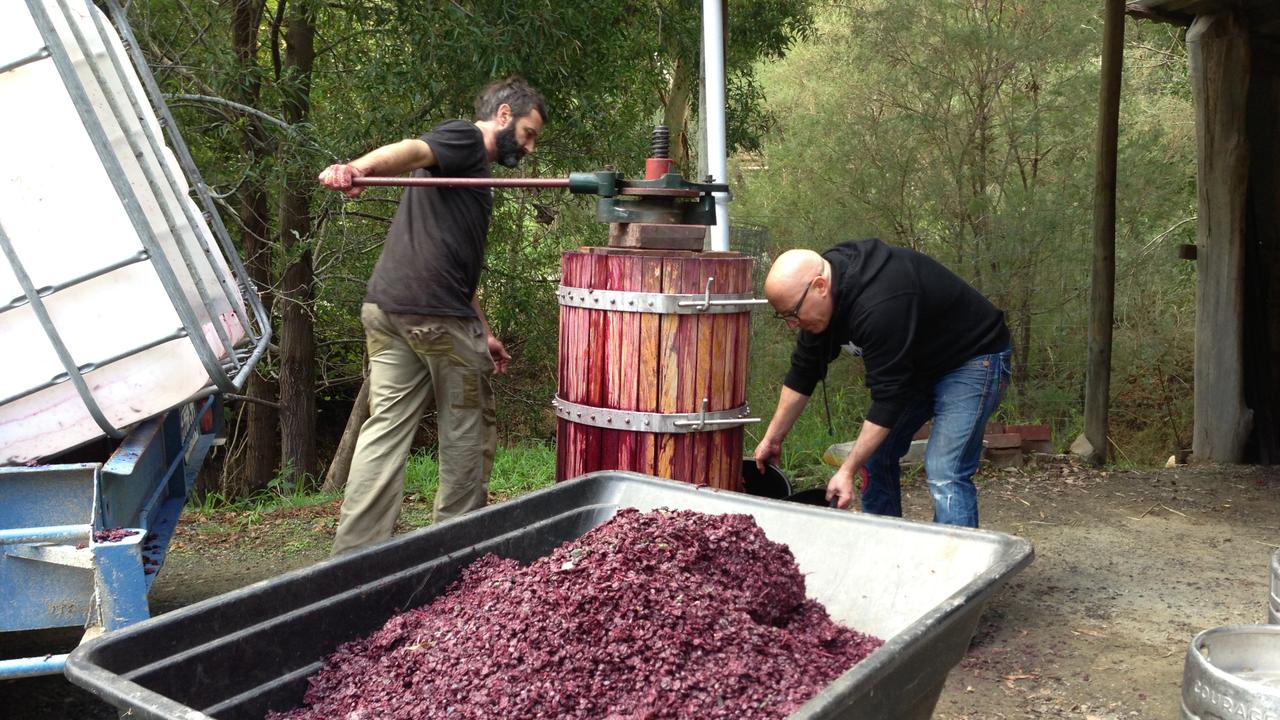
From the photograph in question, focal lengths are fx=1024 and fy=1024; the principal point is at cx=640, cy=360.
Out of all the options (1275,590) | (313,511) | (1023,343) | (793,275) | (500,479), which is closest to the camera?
(1275,590)

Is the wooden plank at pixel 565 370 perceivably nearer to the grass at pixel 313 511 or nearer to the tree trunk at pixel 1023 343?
the grass at pixel 313 511

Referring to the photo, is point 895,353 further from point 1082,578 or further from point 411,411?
→ point 1082,578

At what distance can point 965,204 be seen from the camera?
1057 cm

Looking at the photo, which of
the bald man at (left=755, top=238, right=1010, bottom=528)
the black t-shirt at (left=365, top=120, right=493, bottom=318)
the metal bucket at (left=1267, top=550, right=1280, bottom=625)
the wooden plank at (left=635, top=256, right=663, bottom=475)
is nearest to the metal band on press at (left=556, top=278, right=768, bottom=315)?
the wooden plank at (left=635, top=256, right=663, bottom=475)

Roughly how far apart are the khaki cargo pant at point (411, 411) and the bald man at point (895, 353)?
111 cm

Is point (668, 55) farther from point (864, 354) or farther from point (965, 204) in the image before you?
point (864, 354)

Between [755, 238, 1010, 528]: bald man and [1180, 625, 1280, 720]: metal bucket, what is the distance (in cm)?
112

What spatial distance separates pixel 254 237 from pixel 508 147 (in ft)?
16.8

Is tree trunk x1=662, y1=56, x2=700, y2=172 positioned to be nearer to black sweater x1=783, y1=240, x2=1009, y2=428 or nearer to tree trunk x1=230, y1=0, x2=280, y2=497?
tree trunk x1=230, y1=0, x2=280, y2=497

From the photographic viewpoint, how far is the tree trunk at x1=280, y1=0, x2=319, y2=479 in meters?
7.32

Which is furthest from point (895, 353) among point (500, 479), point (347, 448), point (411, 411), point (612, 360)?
point (347, 448)

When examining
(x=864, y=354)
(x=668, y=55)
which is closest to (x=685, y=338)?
(x=864, y=354)

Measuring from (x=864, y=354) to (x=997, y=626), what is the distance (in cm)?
154

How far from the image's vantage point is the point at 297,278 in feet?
27.3
